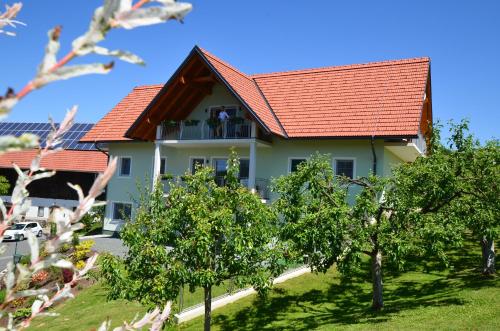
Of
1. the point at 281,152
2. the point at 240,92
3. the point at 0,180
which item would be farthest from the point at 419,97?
the point at 0,180

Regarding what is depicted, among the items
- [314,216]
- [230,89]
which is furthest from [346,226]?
[230,89]

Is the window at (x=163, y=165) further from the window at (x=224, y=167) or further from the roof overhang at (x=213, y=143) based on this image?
the window at (x=224, y=167)

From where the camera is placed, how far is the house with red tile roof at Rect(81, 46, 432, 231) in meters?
20.6

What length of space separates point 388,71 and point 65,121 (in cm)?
2360

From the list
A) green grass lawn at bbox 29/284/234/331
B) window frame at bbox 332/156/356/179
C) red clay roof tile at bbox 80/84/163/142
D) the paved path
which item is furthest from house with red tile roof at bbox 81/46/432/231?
green grass lawn at bbox 29/284/234/331

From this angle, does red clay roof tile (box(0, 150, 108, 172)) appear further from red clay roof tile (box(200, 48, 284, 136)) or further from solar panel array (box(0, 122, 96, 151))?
red clay roof tile (box(200, 48, 284, 136))

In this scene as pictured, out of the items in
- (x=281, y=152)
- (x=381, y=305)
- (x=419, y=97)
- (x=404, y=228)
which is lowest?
(x=381, y=305)

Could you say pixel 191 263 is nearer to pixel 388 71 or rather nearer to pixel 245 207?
pixel 245 207

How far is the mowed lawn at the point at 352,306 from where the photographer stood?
433 inches

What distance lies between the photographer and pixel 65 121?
1.59m

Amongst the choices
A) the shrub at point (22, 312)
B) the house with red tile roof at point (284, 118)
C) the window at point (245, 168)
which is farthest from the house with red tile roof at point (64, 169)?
the shrub at point (22, 312)

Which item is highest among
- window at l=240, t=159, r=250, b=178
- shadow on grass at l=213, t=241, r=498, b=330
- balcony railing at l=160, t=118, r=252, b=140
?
balcony railing at l=160, t=118, r=252, b=140

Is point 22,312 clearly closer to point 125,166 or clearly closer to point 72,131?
point 125,166

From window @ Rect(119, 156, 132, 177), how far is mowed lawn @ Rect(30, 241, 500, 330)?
37.8 ft
